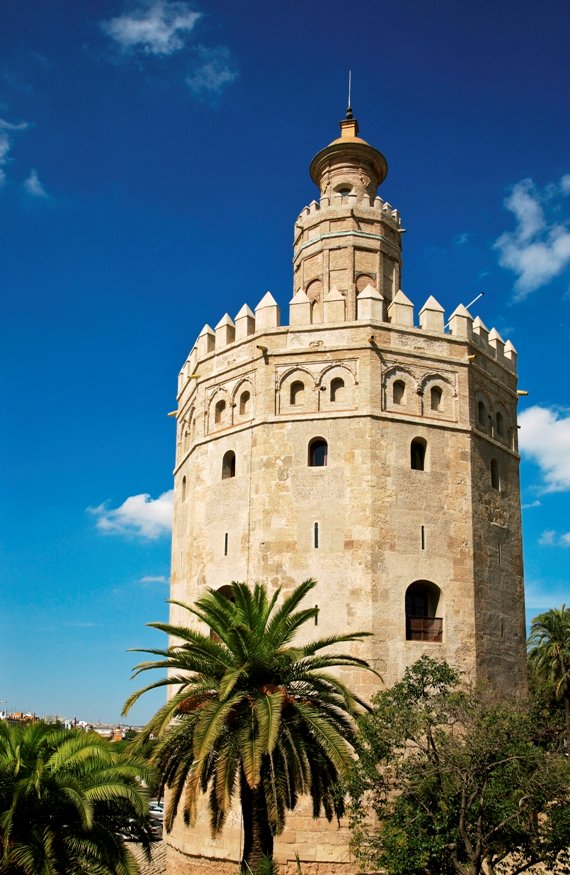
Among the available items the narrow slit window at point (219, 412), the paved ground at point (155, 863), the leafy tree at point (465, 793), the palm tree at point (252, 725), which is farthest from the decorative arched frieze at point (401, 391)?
the paved ground at point (155, 863)

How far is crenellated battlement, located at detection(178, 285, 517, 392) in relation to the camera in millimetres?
20375

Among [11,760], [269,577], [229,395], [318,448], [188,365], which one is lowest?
[11,760]

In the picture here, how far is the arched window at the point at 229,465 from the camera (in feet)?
69.2

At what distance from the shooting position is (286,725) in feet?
43.3

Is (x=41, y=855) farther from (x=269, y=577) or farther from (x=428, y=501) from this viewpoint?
(x=428, y=501)

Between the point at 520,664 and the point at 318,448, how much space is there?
738cm

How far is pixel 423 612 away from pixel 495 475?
4.47 meters

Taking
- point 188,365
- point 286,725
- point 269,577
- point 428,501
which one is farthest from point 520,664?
point 188,365

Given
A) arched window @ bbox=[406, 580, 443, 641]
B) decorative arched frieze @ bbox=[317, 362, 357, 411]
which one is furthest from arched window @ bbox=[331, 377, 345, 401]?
arched window @ bbox=[406, 580, 443, 641]

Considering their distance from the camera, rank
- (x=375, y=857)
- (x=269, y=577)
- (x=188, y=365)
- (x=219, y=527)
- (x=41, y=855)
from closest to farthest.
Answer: (x=41, y=855), (x=375, y=857), (x=269, y=577), (x=219, y=527), (x=188, y=365)

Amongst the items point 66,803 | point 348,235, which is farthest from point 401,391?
point 66,803

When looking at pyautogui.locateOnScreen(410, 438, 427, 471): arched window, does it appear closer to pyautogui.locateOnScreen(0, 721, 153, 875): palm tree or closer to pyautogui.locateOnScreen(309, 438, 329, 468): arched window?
pyautogui.locateOnScreen(309, 438, 329, 468): arched window

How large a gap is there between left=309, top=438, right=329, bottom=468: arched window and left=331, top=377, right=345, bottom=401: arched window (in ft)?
3.54

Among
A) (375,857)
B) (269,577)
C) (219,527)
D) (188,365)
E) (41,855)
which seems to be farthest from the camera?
(188,365)
